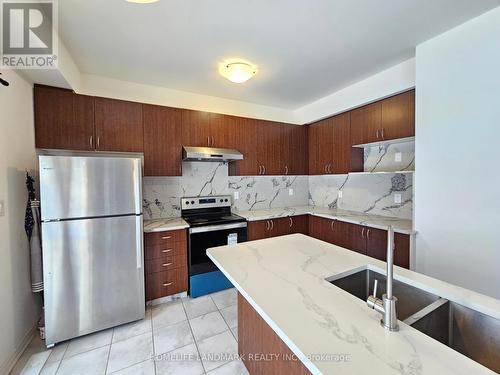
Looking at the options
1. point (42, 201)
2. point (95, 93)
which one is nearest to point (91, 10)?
point (95, 93)

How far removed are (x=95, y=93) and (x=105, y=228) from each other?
164 cm

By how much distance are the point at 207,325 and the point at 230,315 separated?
0.25 m

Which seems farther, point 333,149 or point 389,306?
point 333,149

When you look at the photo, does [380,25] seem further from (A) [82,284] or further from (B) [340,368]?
(A) [82,284]

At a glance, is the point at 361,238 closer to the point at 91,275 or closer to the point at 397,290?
the point at 397,290

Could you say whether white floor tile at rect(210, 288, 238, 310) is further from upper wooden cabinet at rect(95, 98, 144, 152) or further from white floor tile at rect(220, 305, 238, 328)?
upper wooden cabinet at rect(95, 98, 144, 152)

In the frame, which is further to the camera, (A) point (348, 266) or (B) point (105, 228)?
(B) point (105, 228)

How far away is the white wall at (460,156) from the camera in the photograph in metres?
1.64

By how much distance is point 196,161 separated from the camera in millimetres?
3123

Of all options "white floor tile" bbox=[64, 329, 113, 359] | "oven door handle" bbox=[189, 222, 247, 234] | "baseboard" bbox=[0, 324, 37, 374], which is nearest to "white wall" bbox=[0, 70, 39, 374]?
"baseboard" bbox=[0, 324, 37, 374]

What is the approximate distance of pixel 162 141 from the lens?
8.85ft

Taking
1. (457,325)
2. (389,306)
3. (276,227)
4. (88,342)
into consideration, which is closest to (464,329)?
(457,325)

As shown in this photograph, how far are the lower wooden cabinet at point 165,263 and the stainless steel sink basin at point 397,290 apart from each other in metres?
1.86

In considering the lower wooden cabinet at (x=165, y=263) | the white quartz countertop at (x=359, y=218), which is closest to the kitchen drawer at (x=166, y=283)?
the lower wooden cabinet at (x=165, y=263)
